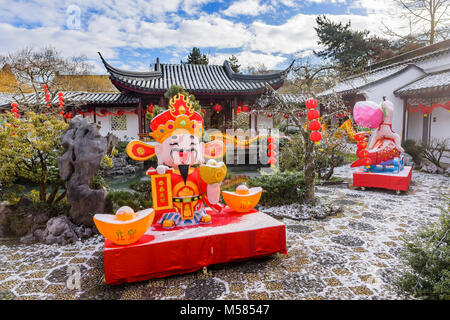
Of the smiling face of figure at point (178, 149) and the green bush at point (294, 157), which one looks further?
the green bush at point (294, 157)

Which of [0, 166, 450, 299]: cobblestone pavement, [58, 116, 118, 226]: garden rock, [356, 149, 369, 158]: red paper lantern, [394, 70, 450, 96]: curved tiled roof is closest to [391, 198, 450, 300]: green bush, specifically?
[0, 166, 450, 299]: cobblestone pavement

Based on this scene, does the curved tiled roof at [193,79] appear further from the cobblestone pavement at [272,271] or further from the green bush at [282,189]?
the cobblestone pavement at [272,271]

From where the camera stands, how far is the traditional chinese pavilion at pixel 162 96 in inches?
583

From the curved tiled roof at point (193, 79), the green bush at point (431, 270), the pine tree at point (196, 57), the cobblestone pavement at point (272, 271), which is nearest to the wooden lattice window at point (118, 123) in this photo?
the curved tiled roof at point (193, 79)

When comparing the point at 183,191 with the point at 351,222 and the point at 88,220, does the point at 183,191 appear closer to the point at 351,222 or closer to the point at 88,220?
the point at 88,220

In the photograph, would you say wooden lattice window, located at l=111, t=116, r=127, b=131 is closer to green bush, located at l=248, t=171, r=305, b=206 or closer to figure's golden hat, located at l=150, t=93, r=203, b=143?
green bush, located at l=248, t=171, r=305, b=206

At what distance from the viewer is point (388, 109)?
23.7ft

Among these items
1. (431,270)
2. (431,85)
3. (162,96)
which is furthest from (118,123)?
(431,270)

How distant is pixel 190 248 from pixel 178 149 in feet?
4.13

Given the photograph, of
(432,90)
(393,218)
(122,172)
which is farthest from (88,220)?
(432,90)

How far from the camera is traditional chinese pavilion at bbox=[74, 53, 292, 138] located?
14.8m

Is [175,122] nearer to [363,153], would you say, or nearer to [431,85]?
[363,153]

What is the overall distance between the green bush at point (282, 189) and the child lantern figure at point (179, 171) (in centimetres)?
256
